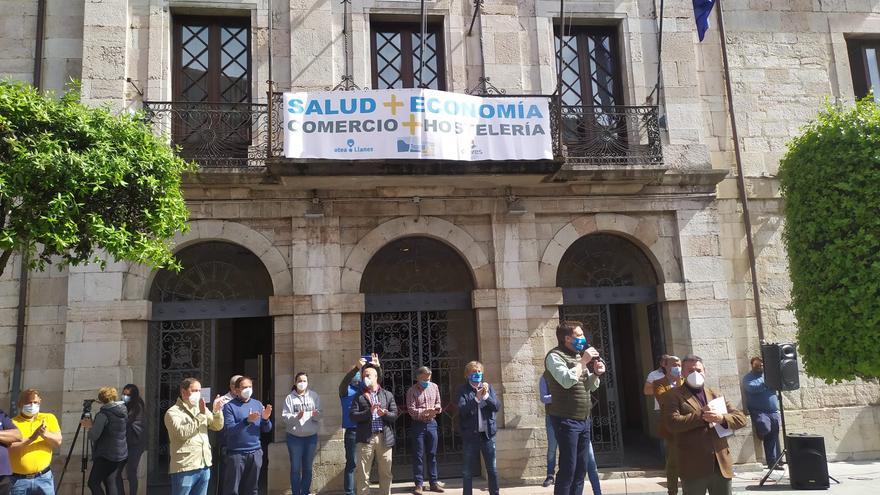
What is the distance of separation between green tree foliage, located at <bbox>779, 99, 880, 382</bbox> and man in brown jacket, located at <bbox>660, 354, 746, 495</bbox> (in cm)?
397

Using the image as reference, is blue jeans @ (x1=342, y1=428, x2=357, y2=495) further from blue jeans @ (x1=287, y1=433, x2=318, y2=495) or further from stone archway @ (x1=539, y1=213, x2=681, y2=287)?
stone archway @ (x1=539, y1=213, x2=681, y2=287)

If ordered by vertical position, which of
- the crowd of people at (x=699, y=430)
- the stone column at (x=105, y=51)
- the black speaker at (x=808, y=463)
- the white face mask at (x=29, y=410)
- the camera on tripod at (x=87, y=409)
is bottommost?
the black speaker at (x=808, y=463)

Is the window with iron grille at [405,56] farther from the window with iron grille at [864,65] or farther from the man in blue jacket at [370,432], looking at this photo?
the window with iron grille at [864,65]

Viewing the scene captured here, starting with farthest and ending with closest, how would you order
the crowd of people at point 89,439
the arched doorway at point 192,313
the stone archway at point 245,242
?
the stone archway at point 245,242 < the arched doorway at point 192,313 < the crowd of people at point 89,439

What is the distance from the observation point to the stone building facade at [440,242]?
9711 mm

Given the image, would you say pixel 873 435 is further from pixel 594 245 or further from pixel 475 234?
pixel 475 234

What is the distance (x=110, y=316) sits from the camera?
31.4ft

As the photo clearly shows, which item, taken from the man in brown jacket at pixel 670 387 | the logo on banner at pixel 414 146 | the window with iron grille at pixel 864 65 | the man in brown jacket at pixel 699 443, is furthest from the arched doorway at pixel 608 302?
the window with iron grille at pixel 864 65

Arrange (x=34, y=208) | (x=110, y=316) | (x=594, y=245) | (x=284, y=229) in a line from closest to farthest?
(x=34, y=208)
(x=110, y=316)
(x=284, y=229)
(x=594, y=245)

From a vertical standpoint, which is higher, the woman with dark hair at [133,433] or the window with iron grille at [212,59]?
the window with iron grille at [212,59]

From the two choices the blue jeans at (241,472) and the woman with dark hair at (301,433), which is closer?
the blue jeans at (241,472)

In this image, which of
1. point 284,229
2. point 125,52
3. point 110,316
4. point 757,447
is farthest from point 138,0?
point 757,447

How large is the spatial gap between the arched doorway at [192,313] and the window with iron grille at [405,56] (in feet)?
12.9

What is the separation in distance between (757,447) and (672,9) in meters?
7.74
